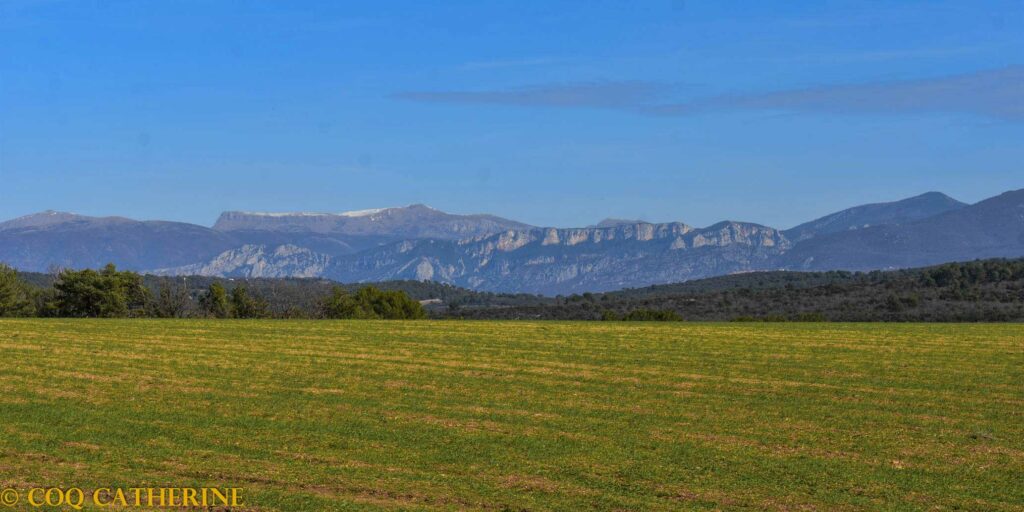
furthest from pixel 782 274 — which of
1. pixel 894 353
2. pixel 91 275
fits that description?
pixel 894 353

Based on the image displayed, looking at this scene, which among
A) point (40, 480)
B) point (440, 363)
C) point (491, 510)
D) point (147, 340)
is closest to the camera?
point (491, 510)

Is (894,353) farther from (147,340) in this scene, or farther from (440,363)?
(147,340)

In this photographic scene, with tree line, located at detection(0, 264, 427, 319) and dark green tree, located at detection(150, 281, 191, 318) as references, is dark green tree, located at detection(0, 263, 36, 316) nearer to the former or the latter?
tree line, located at detection(0, 264, 427, 319)

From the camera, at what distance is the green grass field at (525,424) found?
1514 cm

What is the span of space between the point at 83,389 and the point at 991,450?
1858cm

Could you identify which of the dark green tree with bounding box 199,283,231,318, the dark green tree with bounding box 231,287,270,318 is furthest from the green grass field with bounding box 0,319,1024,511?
the dark green tree with bounding box 199,283,231,318

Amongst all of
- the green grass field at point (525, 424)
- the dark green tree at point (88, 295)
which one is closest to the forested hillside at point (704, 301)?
the dark green tree at point (88, 295)

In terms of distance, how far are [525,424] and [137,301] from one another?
5919cm

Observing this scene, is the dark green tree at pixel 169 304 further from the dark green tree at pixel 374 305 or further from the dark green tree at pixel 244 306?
the dark green tree at pixel 374 305

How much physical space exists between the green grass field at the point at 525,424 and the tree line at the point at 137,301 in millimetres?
30459

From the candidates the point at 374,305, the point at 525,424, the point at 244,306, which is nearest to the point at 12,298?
the point at 244,306

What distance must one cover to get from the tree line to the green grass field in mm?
30459

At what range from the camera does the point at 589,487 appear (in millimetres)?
15258

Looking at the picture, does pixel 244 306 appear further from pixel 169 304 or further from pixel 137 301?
pixel 137 301
